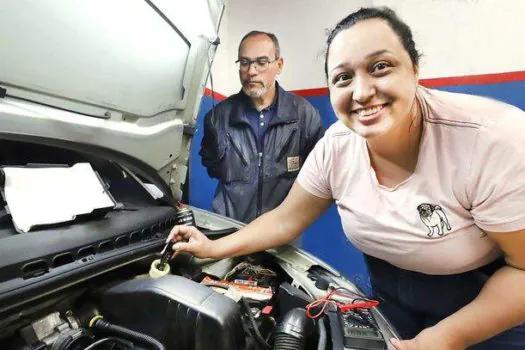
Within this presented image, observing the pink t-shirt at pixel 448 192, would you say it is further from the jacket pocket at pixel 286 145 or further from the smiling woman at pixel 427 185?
the jacket pocket at pixel 286 145

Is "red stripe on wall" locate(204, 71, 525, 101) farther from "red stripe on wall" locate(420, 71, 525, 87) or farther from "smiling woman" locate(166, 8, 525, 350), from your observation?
"smiling woman" locate(166, 8, 525, 350)

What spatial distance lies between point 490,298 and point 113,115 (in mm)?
1193

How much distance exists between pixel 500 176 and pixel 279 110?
138 centimetres

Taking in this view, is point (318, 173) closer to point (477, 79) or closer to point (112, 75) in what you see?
point (112, 75)

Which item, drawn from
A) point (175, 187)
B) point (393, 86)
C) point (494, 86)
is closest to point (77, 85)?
point (175, 187)

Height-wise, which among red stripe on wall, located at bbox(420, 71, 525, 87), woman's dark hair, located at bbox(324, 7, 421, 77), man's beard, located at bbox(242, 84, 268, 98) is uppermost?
red stripe on wall, located at bbox(420, 71, 525, 87)

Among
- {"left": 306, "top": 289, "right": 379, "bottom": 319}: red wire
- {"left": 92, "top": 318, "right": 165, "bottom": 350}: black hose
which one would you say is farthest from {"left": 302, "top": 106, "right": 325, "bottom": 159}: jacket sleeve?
{"left": 92, "top": 318, "right": 165, "bottom": 350}: black hose

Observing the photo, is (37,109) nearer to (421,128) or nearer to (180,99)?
(180,99)

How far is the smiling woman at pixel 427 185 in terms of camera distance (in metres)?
0.75

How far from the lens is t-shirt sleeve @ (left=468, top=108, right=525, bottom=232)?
0.71 metres

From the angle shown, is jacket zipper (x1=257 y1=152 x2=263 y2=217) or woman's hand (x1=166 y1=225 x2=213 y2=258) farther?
jacket zipper (x1=257 y1=152 x2=263 y2=217)

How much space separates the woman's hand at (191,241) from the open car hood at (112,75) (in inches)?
10.8

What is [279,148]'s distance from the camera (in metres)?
1.96

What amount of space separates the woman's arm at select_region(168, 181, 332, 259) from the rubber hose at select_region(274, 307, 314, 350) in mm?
399
